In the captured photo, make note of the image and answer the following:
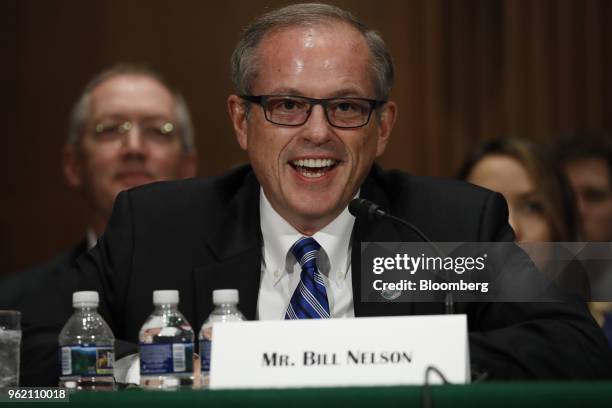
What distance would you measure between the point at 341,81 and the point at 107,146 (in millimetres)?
1578

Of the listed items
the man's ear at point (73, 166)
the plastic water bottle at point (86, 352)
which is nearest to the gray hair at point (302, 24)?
the plastic water bottle at point (86, 352)

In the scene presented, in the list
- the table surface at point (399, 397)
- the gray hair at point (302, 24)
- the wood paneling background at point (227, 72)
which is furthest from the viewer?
the wood paneling background at point (227, 72)

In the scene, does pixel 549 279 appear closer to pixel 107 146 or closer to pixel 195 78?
pixel 107 146

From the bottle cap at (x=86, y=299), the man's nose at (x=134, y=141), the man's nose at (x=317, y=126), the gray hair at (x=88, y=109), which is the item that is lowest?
the bottle cap at (x=86, y=299)

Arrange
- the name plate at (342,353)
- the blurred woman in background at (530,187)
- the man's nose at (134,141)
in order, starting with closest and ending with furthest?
the name plate at (342,353) < the blurred woman in background at (530,187) < the man's nose at (134,141)

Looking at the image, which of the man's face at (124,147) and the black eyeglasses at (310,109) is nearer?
the black eyeglasses at (310,109)

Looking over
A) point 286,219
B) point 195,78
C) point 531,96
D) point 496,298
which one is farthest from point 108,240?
point 531,96

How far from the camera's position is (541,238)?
3914mm

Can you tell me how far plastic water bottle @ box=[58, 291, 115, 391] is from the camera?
2.15 meters

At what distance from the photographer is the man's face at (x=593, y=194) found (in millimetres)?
4586

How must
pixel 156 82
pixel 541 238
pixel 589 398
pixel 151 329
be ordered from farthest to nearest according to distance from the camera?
pixel 156 82
pixel 541 238
pixel 151 329
pixel 589 398

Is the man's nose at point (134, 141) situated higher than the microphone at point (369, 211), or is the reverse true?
the man's nose at point (134, 141)

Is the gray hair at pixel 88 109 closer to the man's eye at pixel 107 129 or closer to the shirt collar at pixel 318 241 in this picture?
the man's eye at pixel 107 129

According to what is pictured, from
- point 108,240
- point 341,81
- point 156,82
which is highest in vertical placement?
point 156,82
